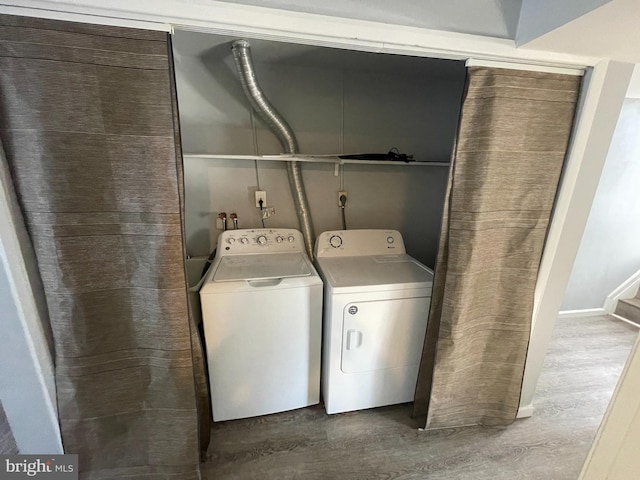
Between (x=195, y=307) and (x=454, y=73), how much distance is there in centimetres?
234

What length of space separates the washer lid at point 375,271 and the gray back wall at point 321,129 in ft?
1.56

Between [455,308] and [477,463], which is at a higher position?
[455,308]

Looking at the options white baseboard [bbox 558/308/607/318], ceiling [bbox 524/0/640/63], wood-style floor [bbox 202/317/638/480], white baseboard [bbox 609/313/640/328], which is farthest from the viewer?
white baseboard [bbox 558/308/607/318]

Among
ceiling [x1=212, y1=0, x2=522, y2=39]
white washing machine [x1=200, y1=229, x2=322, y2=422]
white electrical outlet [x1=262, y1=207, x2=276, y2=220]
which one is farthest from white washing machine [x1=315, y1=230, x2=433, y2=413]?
ceiling [x1=212, y1=0, x2=522, y2=39]

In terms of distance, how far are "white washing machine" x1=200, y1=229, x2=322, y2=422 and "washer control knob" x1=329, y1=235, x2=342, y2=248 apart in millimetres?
294

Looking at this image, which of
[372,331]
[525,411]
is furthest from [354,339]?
[525,411]

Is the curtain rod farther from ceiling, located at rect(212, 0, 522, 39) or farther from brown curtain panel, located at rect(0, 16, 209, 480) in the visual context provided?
brown curtain panel, located at rect(0, 16, 209, 480)

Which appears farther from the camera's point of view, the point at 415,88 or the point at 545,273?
the point at 415,88

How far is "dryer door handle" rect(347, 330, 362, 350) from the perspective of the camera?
1531mm

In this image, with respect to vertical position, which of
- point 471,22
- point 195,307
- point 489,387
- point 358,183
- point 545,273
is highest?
point 471,22

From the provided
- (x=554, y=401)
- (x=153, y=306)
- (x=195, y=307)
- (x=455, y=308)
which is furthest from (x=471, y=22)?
(x=554, y=401)

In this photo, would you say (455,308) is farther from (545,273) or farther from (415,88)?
(415,88)

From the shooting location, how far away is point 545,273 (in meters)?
1.45

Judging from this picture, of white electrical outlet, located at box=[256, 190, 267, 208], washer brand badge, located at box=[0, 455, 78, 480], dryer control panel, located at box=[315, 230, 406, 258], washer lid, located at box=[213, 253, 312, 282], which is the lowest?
washer brand badge, located at box=[0, 455, 78, 480]
